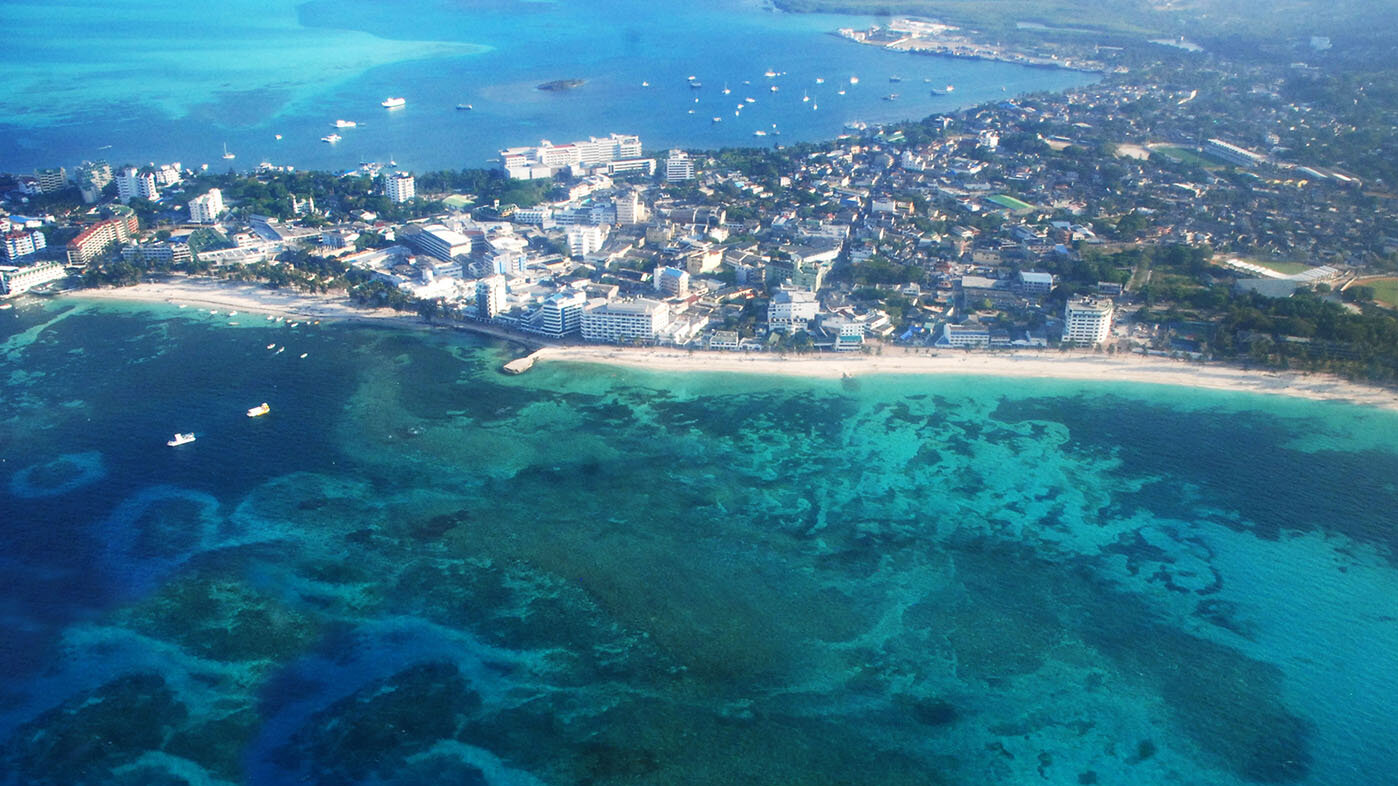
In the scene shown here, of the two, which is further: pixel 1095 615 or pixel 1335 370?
pixel 1335 370

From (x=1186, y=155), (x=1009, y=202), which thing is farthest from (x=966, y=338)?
(x=1186, y=155)

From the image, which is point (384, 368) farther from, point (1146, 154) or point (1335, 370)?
point (1146, 154)

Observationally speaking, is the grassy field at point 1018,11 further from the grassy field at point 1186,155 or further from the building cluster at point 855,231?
the grassy field at point 1186,155

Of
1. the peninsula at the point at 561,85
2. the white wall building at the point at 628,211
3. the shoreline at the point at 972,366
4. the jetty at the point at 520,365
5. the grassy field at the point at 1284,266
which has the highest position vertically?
the peninsula at the point at 561,85

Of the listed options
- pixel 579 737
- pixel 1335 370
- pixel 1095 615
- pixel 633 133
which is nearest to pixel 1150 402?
pixel 1335 370

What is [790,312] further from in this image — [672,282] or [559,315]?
[559,315]

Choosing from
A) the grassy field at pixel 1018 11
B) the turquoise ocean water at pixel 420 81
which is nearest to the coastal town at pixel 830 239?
the turquoise ocean water at pixel 420 81
